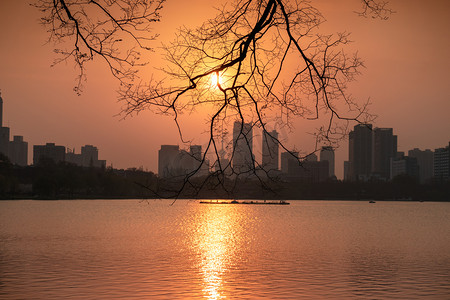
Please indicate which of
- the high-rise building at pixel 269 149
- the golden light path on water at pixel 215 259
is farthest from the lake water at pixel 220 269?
the high-rise building at pixel 269 149

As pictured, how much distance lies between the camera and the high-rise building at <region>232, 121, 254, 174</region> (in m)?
9.09

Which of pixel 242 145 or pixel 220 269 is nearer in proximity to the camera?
pixel 242 145

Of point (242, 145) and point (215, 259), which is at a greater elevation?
point (242, 145)

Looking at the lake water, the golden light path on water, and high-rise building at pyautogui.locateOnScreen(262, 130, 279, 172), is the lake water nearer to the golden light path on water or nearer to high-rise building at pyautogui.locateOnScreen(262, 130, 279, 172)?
the golden light path on water

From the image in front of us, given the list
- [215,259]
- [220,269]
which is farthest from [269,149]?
[215,259]

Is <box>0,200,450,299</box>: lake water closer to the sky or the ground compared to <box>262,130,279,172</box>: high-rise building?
closer to the ground

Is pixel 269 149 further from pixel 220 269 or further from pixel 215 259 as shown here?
pixel 215 259

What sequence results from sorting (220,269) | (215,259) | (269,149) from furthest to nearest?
(215,259) < (220,269) < (269,149)

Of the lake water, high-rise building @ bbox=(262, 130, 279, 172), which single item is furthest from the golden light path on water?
high-rise building @ bbox=(262, 130, 279, 172)

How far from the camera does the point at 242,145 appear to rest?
939 centimetres

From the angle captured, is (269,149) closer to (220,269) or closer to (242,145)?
(242,145)

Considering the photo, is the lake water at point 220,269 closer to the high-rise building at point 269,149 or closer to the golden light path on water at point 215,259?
the golden light path on water at point 215,259

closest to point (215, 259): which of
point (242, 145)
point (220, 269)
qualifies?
point (220, 269)

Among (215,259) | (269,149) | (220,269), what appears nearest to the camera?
(269,149)
